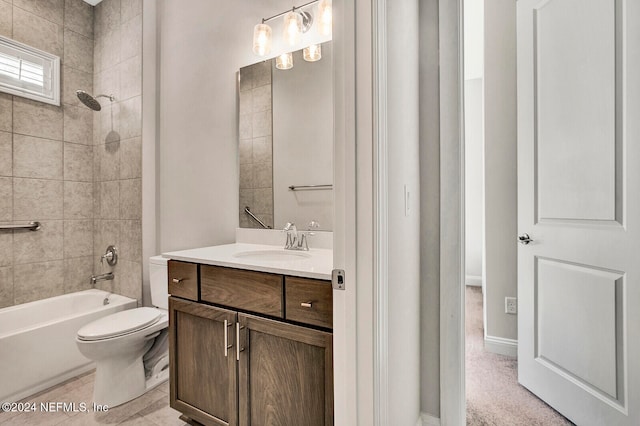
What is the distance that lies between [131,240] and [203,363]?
4.90 feet

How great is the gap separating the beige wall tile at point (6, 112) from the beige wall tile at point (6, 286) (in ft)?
3.36

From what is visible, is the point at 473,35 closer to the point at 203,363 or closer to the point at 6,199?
the point at 203,363

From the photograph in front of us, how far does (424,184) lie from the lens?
1415 millimetres

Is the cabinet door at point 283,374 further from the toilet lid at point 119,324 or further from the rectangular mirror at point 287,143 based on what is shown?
the toilet lid at point 119,324

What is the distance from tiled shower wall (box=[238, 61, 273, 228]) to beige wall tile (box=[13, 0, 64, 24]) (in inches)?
71.1

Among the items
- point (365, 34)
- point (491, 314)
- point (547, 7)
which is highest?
point (547, 7)

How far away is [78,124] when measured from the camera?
270cm

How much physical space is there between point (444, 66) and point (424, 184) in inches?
19.8

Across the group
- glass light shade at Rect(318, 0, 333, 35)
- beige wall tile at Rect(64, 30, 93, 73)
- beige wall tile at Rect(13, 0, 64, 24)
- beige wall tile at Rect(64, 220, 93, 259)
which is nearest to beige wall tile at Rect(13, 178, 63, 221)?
beige wall tile at Rect(64, 220, 93, 259)

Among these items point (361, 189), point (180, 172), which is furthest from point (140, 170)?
point (361, 189)

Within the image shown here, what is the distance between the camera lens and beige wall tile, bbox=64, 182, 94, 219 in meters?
2.63

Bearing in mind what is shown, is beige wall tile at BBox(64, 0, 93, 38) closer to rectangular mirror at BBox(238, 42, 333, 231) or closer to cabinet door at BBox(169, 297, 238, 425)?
rectangular mirror at BBox(238, 42, 333, 231)

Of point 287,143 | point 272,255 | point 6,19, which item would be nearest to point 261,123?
point 287,143

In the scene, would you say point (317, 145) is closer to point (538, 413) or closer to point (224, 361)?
point (224, 361)
